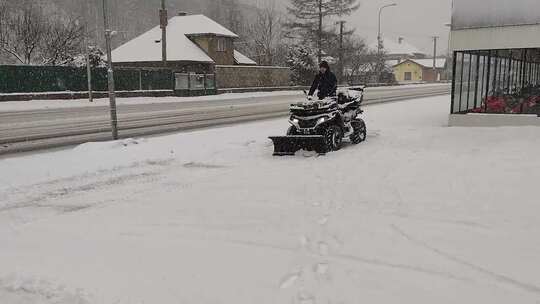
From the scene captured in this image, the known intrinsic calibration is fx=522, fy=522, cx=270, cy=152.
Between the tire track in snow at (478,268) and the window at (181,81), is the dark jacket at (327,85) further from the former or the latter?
the window at (181,81)

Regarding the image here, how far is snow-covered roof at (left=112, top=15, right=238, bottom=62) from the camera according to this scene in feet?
146

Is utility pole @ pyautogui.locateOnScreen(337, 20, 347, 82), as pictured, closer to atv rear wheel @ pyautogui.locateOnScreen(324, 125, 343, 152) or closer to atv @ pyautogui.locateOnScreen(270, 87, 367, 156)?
atv @ pyautogui.locateOnScreen(270, 87, 367, 156)

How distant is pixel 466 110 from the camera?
16.3 meters

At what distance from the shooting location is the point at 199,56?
4456 centimetres

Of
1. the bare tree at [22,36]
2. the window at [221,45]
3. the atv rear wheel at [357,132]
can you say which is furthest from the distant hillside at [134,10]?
the atv rear wheel at [357,132]

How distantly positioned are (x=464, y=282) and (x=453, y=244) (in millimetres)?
932

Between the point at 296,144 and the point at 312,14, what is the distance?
49.1 m

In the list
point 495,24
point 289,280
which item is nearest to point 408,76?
point 495,24

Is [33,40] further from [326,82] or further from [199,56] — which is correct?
[326,82]

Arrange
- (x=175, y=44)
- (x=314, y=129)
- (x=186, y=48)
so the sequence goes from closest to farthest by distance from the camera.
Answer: (x=314, y=129) < (x=186, y=48) < (x=175, y=44)

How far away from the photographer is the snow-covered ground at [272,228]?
14.2 feet

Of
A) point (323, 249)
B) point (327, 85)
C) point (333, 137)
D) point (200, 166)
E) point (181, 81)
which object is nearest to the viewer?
point (323, 249)

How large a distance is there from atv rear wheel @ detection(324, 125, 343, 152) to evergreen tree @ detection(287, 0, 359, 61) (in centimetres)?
4550

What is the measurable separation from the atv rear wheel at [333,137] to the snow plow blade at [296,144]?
247mm
